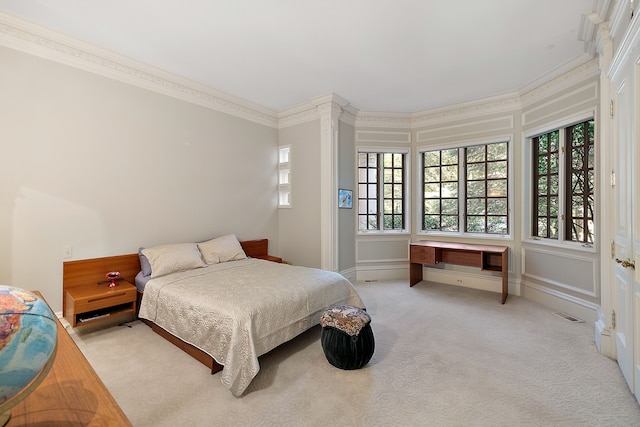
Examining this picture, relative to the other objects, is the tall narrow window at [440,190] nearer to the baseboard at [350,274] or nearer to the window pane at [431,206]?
the window pane at [431,206]

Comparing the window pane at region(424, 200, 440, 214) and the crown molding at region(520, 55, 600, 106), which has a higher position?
the crown molding at region(520, 55, 600, 106)

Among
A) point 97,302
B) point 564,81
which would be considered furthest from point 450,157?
point 97,302

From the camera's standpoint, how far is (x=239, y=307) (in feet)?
7.29

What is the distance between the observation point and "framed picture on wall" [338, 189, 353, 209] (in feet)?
15.5

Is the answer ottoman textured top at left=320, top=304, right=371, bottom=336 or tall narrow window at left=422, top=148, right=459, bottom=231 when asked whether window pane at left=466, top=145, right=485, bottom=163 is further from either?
ottoman textured top at left=320, top=304, right=371, bottom=336

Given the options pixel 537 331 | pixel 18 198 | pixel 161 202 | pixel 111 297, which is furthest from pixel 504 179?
pixel 18 198

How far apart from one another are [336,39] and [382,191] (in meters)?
2.94

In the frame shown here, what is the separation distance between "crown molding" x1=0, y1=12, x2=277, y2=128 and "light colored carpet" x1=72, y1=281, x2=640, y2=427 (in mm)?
2830

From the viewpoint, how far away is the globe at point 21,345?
0.61 m

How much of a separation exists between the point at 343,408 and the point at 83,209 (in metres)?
3.21

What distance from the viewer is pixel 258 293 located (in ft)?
8.18

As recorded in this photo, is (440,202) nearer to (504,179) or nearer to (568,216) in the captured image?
(504,179)

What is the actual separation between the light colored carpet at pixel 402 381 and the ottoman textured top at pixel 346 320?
1.16 ft

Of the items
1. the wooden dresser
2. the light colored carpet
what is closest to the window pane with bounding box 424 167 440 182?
the light colored carpet
